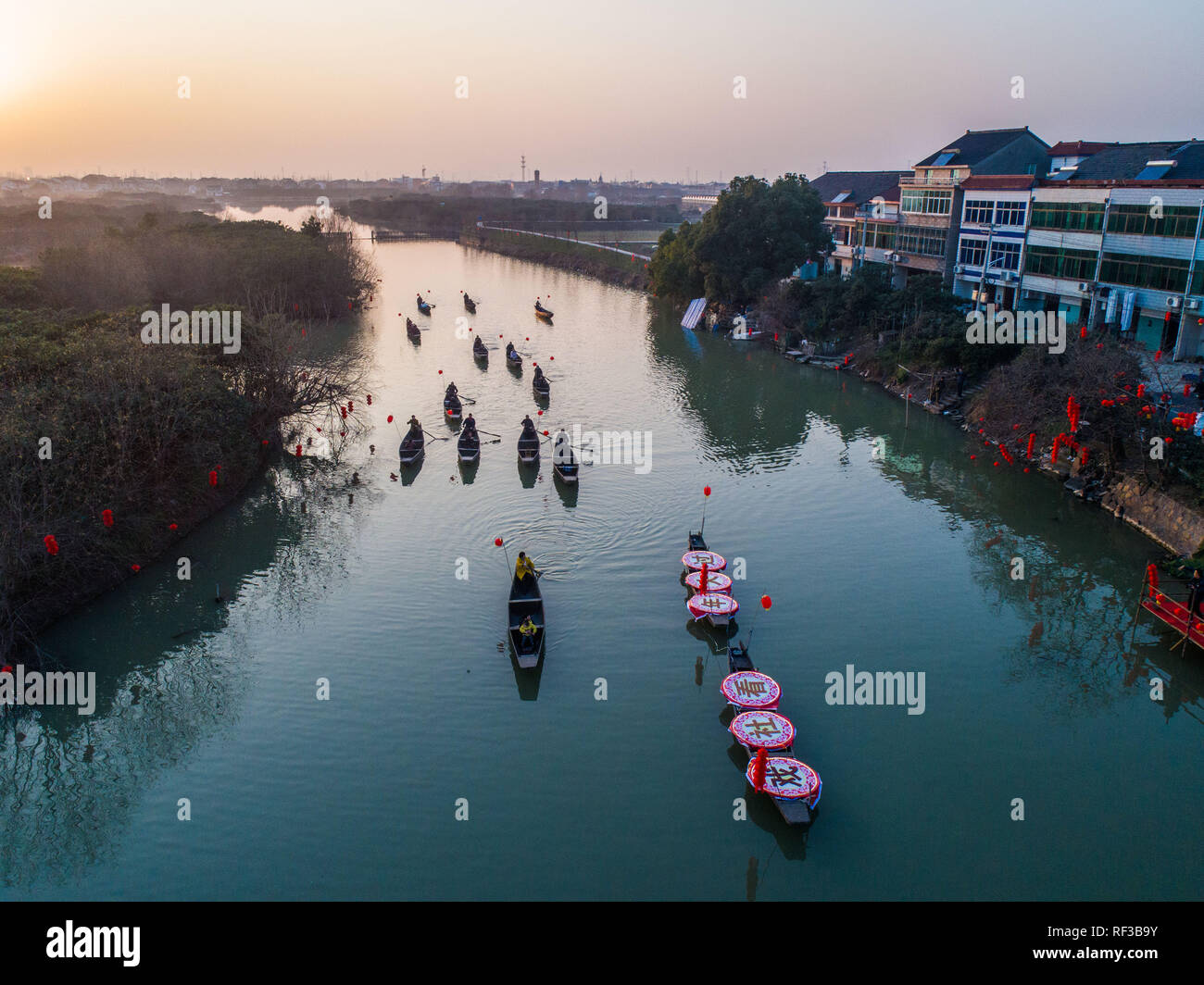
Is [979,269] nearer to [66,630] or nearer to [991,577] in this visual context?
[991,577]

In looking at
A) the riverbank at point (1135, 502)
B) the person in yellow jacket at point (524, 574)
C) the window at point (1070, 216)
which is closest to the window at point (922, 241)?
the window at point (1070, 216)

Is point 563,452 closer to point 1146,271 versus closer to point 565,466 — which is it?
point 565,466

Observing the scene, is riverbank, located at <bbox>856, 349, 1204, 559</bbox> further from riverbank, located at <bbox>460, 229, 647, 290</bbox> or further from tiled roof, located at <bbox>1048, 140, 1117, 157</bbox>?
riverbank, located at <bbox>460, 229, 647, 290</bbox>

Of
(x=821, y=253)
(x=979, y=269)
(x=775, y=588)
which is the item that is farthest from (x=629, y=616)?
(x=821, y=253)

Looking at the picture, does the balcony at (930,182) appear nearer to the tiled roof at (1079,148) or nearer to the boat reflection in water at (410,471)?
the tiled roof at (1079,148)

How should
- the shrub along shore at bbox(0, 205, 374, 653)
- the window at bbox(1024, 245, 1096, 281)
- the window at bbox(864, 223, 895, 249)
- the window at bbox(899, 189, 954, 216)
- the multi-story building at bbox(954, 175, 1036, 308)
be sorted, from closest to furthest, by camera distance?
the shrub along shore at bbox(0, 205, 374, 653) < the window at bbox(1024, 245, 1096, 281) < the multi-story building at bbox(954, 175, 1036, 308) < the window at bbox(899, 189, 954, 216) < the window at bbox(864, 223, 895, 249)

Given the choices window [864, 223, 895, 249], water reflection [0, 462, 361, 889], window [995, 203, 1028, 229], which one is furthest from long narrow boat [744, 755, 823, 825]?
window [864, 223, 895, 249]
